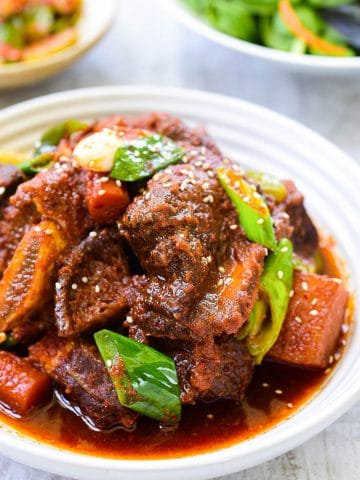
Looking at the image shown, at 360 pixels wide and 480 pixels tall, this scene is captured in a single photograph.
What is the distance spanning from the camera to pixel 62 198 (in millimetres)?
2842

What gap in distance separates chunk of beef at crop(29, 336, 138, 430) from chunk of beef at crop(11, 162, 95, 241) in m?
0.49

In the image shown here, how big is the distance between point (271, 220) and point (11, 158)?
148cm

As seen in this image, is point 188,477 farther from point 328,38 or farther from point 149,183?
point 328,38

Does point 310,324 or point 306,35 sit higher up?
point 306,35

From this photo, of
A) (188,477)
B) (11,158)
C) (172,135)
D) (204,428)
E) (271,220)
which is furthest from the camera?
(11,158)

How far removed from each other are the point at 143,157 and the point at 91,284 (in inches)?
23.1

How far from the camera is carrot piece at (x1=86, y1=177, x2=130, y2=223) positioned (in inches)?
109

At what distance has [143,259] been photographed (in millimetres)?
2787

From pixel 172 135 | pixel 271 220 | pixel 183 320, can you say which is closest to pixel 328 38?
pixel 172 135

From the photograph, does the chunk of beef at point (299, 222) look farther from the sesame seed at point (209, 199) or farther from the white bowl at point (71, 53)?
the white bowl at point (71, 53)

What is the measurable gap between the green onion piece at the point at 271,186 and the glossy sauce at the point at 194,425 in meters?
0.84

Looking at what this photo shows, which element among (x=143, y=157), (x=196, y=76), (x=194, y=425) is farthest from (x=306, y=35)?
(x=194, y=425)

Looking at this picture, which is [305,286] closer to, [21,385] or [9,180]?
[21,385]

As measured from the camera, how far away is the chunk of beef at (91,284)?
2.74 meters
